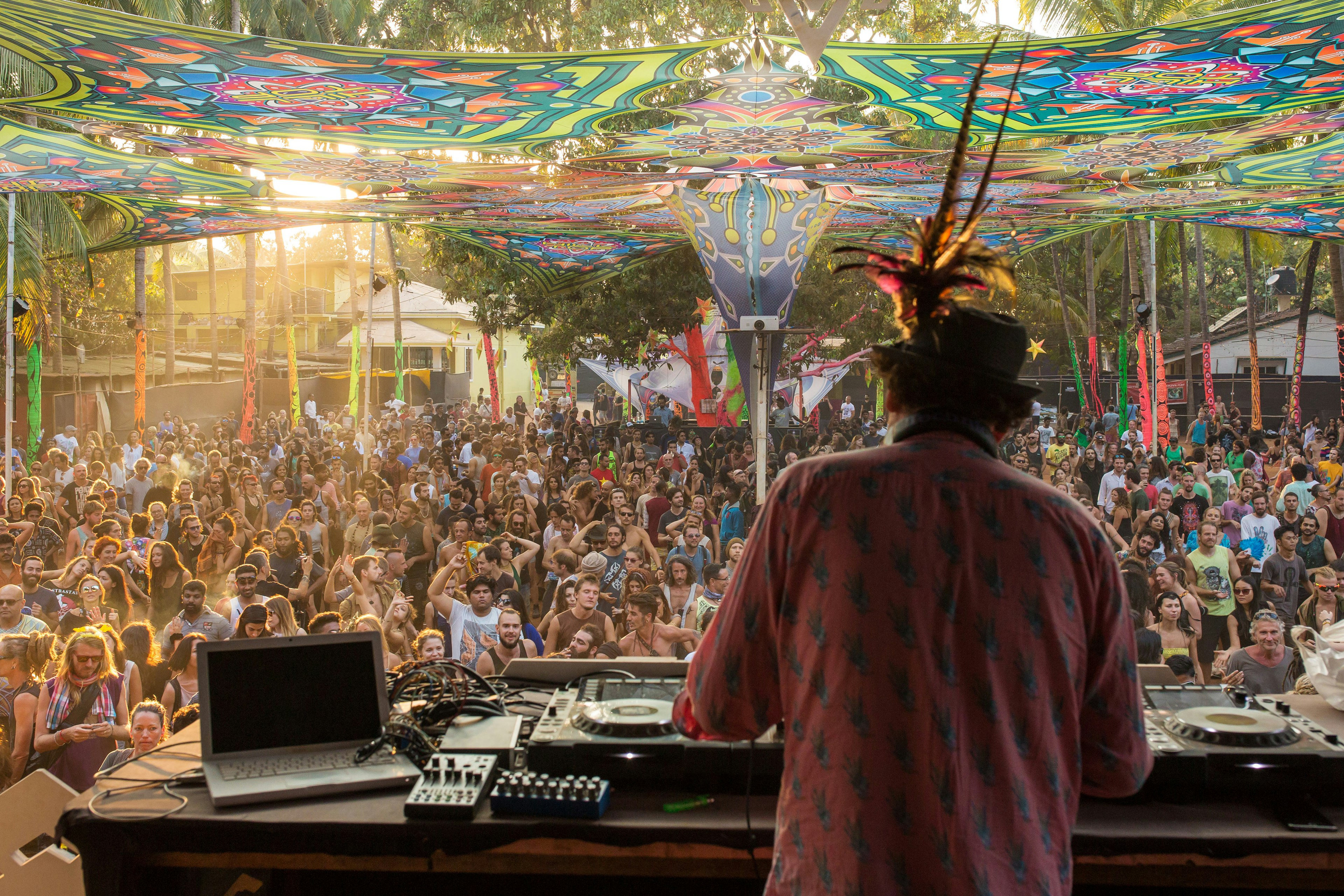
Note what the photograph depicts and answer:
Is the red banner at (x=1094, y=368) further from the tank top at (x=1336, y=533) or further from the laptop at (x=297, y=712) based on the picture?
the laptop at (x=297, y=712)

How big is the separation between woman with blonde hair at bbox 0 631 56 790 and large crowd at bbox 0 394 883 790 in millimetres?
11

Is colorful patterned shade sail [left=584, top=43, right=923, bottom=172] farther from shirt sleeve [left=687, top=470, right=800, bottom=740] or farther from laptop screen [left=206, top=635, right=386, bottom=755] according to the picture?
shirt sleeve [left=687, top=470, right=800, bottom=740]

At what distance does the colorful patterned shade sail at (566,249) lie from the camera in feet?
43.8

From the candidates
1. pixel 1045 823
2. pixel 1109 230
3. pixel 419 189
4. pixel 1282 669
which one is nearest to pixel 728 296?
pixel 419 189

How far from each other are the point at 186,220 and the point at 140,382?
4349mm

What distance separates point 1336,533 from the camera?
352 inches

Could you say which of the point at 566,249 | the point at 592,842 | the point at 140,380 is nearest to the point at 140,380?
the point at 140,380

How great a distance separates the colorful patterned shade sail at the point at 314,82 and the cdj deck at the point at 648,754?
407cm

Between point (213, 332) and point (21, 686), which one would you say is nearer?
point (21, 686)

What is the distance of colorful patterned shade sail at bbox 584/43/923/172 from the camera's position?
666 cm

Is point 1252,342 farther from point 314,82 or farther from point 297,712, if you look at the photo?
point 297,712

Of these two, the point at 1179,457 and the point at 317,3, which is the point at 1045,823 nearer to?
the point at 1179,457

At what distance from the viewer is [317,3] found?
29.7 metres

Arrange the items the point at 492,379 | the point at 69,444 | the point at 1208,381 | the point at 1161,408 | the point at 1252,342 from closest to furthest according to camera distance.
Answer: the point at 1161,408 → the point at 69,444 → the point at 1208,381 → the point at 1252,342 → the point at 492,379
